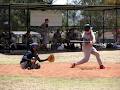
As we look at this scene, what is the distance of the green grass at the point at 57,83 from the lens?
1265cm

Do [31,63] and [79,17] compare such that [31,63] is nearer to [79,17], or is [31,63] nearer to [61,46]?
[61,46]

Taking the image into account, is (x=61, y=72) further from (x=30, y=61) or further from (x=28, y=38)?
(x=28, y=38)

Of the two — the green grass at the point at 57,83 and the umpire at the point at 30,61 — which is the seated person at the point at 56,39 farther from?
the green grass at the point at 57,83

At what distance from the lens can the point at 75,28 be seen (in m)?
34.5

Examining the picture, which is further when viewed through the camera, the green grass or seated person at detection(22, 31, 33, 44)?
seated person at detection(22, 31, 33, 44)

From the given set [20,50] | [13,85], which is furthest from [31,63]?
[20,50]

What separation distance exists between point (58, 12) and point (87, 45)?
16331 mm

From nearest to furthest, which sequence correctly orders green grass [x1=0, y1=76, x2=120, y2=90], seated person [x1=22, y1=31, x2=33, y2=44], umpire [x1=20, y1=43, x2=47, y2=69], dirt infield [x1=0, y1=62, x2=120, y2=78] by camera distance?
green grass [x1=0, y1=76, x2=120, y2=90] < dirt infield [x1=0, y1=62, x2=120, y2=78] < umpire [x1=20, y1=43, x2=47, y2=69] < seated person [x1=22, y1=31, x2=33, y2=44]

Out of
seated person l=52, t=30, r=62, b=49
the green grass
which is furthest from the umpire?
seated person l=52, t=30, r=62, b=49

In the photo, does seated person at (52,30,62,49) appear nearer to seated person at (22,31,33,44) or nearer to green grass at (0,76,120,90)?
seated person at (22,31,33,44)

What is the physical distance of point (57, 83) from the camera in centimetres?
1351

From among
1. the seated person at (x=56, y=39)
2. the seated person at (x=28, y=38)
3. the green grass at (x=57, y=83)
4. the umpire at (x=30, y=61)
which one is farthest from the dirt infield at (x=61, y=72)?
the seated person at (x=56, y=39)

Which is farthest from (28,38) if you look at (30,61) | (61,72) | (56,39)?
(61,72)

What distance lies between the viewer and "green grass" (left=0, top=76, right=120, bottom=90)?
41.5 ft
